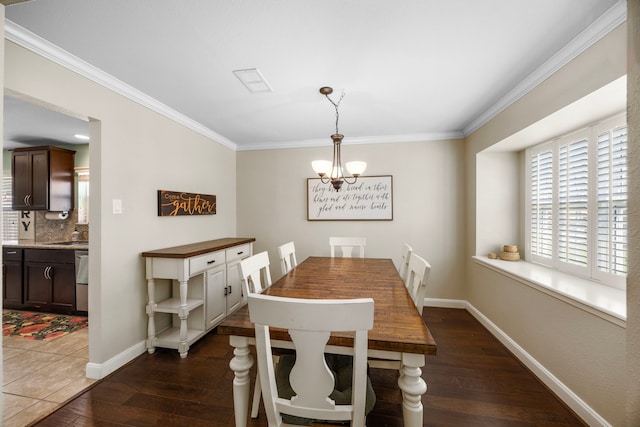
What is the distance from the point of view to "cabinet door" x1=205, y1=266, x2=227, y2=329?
275 cm

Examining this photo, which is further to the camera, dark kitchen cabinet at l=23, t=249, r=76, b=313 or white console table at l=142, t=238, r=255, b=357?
dark kitchen cabinet at l=23, t=249, r=76, b=313

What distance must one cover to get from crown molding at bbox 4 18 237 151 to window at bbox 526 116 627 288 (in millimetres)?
3710

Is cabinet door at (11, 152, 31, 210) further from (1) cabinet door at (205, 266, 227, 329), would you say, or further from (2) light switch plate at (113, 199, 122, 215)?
(1) cabinet door at (205, 266, 227, 329)

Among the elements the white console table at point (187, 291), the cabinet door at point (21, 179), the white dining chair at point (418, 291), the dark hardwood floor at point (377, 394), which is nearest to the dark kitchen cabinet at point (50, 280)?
the cabinet door at point (21, 179)

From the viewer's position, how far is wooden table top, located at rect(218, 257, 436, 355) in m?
1.14

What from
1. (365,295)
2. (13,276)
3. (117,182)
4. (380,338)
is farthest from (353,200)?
(13,276)

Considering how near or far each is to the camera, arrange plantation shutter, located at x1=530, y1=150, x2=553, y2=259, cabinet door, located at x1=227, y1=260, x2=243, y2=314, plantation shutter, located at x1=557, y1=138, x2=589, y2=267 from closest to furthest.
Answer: plantation shutter, located at x1=557, y1=138, x2=589, y2=267, plantation shutter, located at x1=530, y1=150, x2=553, y2=259, cabinet door, located at x1=227, y1=260, x2=243, y2=314

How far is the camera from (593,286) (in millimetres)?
1969

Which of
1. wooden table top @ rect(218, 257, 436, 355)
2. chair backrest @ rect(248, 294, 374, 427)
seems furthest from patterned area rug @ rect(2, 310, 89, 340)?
chair backrest @ rect(248, 294, 374, 427)

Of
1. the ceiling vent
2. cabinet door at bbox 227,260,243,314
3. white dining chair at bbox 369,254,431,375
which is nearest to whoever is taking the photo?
white dining chair at bbox 369,254,431,375

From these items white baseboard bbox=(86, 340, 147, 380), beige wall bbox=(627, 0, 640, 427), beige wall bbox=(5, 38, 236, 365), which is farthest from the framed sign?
beige wall bbox=(627, 0, 640, 427)

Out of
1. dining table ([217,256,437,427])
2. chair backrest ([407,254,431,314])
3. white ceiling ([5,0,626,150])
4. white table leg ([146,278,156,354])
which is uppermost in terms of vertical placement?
→ white ceiling ([5,0,626,150])

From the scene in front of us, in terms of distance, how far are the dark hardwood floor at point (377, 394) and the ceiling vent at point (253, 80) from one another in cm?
235

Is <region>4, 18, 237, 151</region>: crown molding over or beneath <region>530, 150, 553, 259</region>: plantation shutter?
over
